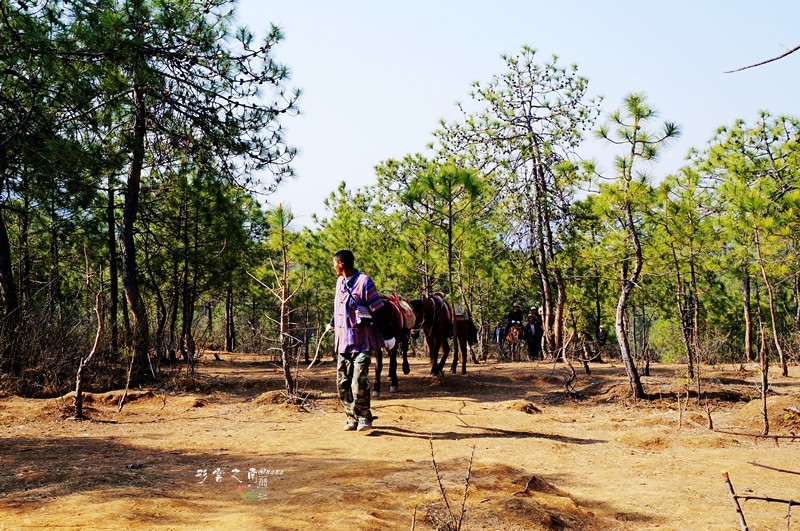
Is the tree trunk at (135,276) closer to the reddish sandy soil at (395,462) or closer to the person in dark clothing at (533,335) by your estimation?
the reddish sandy soil at (395,462)

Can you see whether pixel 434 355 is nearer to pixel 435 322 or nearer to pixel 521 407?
pixel 435 322

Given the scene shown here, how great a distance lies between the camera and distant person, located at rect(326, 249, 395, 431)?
6082mm

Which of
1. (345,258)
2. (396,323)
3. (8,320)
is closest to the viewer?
(345,258)

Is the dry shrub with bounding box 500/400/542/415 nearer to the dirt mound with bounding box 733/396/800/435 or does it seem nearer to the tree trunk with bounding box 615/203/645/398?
the tree trunk with bounding box 615/203/645/398

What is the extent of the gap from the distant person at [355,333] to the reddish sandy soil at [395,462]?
1.02ft

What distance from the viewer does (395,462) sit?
4.84 m

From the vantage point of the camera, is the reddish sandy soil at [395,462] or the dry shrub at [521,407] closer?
the reddish sandy soil at [395,462]

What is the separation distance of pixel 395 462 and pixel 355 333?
5.24 feet

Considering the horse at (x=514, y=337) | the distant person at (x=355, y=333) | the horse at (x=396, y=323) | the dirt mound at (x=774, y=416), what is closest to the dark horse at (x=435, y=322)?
the horse at (x=396, y=323)

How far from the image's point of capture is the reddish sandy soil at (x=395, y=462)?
343cm

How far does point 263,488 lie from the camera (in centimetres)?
400

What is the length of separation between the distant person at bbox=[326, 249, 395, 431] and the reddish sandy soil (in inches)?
12.2

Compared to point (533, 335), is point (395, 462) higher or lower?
lower

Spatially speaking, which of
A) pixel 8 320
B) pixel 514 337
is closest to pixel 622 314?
pixel 8 320
